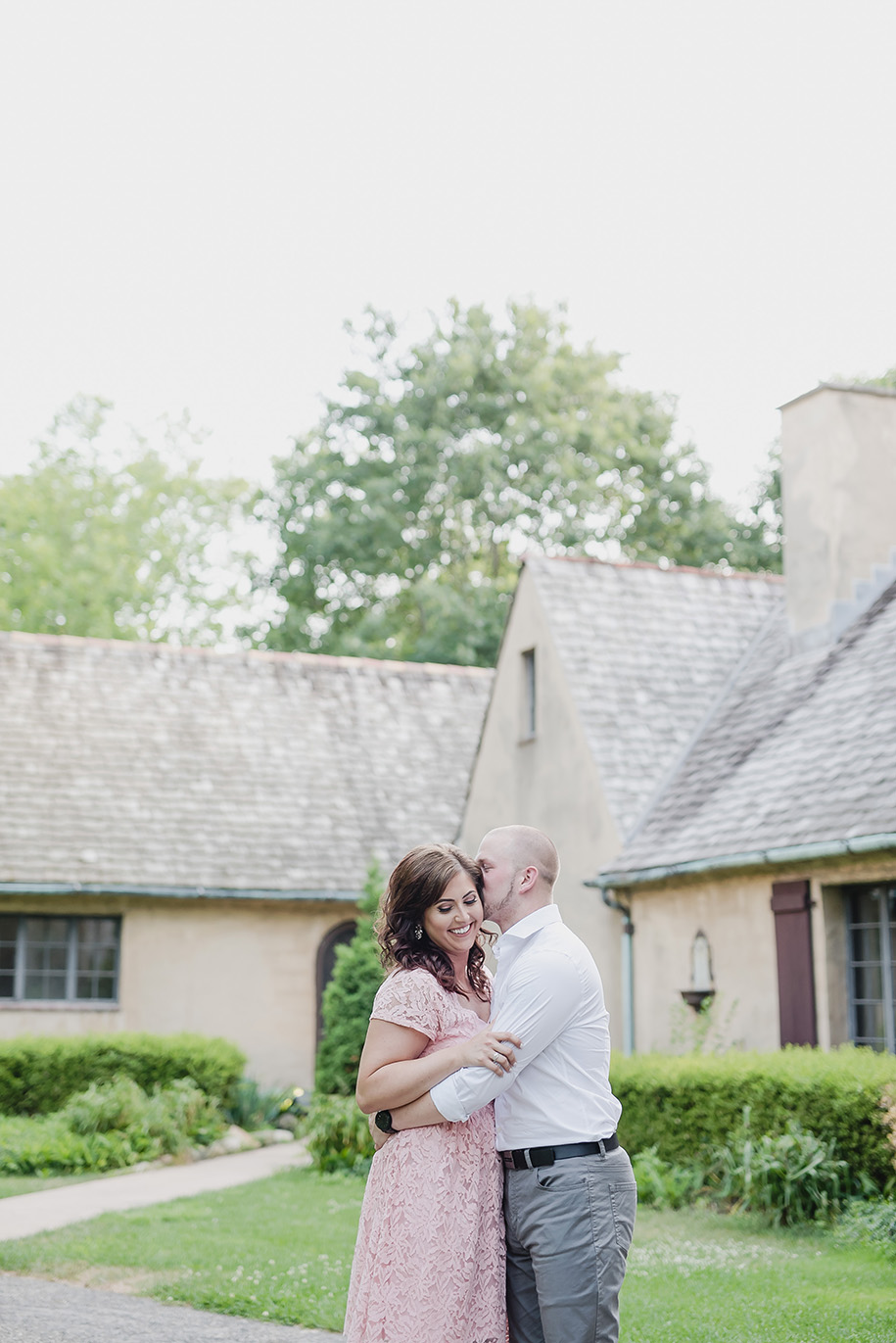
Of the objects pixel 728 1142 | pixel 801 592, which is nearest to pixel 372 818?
pixel 801 592

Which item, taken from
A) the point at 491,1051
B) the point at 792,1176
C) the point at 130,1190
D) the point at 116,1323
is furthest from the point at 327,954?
the point at 491,1051

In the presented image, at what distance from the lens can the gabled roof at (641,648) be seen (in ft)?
49.3

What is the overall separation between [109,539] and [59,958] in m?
18.4

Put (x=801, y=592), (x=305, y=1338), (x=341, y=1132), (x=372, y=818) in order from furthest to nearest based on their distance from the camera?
(x=372, y=818) → (x=801, y=592) → (x=341, y=1132) → (x=305, y=1338)

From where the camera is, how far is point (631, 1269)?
312 inches

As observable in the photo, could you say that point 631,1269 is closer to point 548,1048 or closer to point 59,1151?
point 548,1048

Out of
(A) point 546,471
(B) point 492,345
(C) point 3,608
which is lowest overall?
(C) point 3,608

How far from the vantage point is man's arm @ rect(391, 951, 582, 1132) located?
378 centimetres

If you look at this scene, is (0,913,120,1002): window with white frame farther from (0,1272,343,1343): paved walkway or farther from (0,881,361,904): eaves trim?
(0,1272,343,1343): paved walkway

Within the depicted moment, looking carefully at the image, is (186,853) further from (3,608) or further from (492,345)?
(492,345)

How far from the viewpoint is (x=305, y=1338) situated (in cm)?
659

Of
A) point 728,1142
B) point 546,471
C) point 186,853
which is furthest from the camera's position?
point 546,471

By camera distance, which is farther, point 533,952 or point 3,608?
point 3,608

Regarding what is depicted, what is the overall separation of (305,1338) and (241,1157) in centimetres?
836
